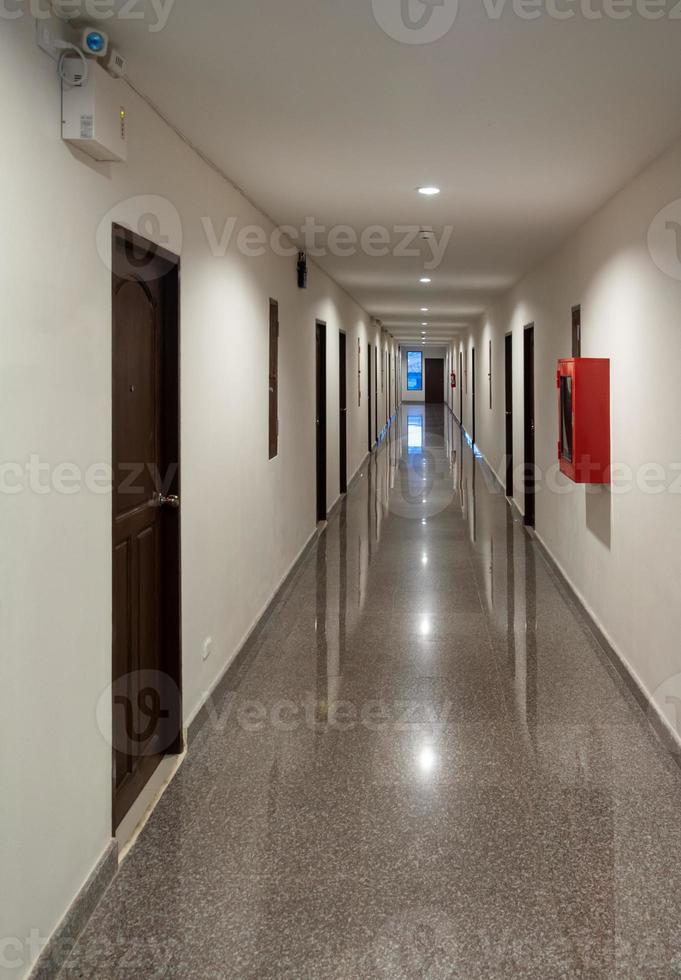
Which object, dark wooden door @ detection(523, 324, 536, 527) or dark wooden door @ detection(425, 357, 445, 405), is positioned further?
dark wooden door @ detection(425, 357, 445, 405)

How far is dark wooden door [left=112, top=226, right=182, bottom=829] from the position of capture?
3.12 meters

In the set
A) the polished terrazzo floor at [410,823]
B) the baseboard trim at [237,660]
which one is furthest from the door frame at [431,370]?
the polished terrazzo floor at [410,823]

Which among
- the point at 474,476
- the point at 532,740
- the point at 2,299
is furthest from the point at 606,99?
the point at 474,476

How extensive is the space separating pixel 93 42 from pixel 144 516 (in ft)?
5.40

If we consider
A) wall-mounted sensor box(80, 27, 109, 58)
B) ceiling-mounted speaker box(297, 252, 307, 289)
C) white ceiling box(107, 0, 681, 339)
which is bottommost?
wall-mounted sensor box(80, 27, 109, 58)

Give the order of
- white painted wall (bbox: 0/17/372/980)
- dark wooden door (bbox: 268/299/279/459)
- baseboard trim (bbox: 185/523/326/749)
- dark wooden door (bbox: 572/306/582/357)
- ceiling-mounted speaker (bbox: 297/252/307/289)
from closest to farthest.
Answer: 1. white painted wall (bbox: 0/17/372/980)
2. baseboard trim (bbox: 185/523/326/749)
3. dark wooden door (bbox: 268/299/279/459)
4. dark wooden door (bbox: 572/306/582/357)
5. ceiling-mounted speaker (bbox: 297/252/307/289)

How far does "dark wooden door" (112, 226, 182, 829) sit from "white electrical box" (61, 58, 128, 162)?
351 millimetres

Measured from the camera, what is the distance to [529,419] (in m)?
9.12

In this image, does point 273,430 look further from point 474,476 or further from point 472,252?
point 474,476

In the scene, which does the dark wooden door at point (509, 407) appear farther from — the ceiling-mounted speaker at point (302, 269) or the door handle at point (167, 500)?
the door handle at point (167, 500)

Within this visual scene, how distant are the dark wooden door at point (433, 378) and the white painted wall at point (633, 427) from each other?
105 feet

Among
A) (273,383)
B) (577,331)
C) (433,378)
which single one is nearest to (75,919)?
(273,383)

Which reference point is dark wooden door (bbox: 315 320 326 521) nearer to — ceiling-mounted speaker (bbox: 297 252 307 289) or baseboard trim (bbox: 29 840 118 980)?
ceiling-mounted speaker (bbox: 297 252 307 289)

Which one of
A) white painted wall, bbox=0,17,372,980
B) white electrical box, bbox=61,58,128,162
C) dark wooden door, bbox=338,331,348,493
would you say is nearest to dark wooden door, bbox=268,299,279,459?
white painted wall, bbox=0,17,372,980
